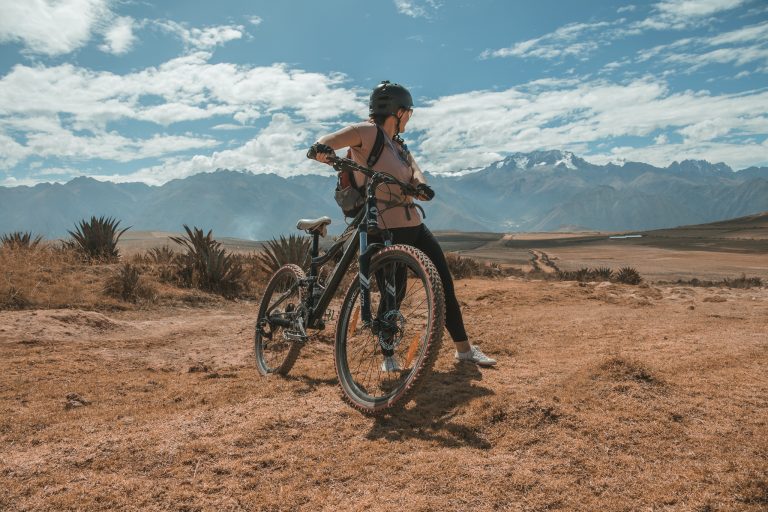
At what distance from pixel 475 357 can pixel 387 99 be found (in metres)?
2.18

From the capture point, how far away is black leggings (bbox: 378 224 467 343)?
12.5ft

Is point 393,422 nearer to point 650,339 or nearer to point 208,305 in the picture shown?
point 650,339

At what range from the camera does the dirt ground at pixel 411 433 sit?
212 cm

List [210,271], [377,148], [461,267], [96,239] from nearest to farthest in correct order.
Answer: [377,148] < [210,271] < [96,239] < [461,267]

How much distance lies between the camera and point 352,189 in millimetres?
3652

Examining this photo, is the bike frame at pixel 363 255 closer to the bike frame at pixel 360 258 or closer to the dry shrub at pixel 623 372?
the bike frame at pixel 360 258

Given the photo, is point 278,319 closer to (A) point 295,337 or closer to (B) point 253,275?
(A) point 295,337

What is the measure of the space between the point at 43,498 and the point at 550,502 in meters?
2.13

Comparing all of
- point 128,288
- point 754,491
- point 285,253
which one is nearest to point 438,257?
point 754,491

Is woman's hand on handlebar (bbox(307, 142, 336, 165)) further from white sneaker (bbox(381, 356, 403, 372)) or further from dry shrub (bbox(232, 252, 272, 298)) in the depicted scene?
dry shrub (bbox(232, 252, 272, 298))

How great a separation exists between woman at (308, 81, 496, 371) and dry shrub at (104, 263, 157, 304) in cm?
572

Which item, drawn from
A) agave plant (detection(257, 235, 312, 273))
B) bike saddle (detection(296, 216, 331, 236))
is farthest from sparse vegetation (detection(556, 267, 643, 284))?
bike saddle (detection(296, 216, 331, 236))

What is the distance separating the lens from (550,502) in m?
2.02

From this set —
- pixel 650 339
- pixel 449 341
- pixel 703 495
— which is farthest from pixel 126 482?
pixel 650 339
